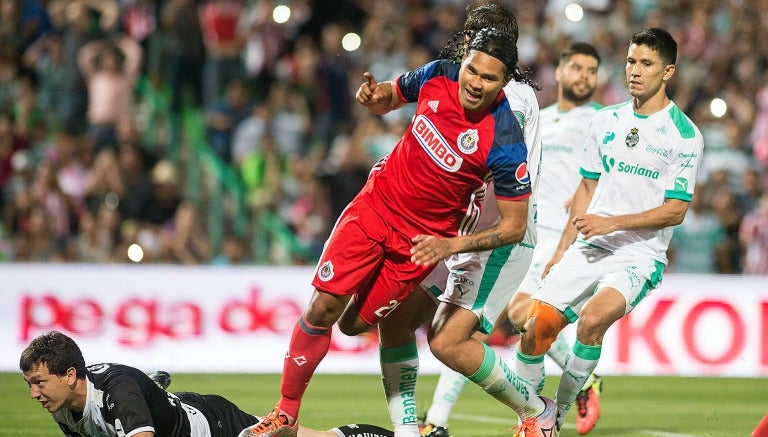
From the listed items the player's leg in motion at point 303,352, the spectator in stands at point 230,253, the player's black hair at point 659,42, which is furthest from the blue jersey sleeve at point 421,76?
the spectator in stands at point 230,253

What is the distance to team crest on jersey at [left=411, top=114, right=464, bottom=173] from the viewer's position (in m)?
6.84

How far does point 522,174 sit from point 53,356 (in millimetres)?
2651

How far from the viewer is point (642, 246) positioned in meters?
7.89

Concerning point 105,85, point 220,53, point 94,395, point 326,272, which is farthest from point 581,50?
point 105,85

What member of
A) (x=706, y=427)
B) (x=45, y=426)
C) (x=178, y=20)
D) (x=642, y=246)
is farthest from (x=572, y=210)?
(x=178, y=20)

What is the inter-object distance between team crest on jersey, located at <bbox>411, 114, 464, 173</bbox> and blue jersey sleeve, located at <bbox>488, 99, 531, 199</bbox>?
209 mm

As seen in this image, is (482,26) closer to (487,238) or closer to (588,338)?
(487,238)

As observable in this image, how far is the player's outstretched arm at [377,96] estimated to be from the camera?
7.13 m

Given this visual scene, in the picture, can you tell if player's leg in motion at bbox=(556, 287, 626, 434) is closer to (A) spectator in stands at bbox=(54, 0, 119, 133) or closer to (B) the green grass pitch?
(B) the green grass pitch

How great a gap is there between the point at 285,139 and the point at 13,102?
3.87 m

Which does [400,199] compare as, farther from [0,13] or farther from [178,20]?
[0,13]

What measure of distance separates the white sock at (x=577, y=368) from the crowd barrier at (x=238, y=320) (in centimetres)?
663

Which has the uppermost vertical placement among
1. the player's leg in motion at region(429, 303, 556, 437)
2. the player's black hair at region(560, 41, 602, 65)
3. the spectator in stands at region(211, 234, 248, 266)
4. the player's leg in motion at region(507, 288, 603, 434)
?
the player's black hair at region(560, 41, 602, 65)

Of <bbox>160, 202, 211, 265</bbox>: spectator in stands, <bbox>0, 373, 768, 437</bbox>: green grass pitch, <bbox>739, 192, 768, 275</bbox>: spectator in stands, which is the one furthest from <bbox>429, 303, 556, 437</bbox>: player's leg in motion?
<bbox>739, 192, 768, 275</bbox>: spectator in stands
